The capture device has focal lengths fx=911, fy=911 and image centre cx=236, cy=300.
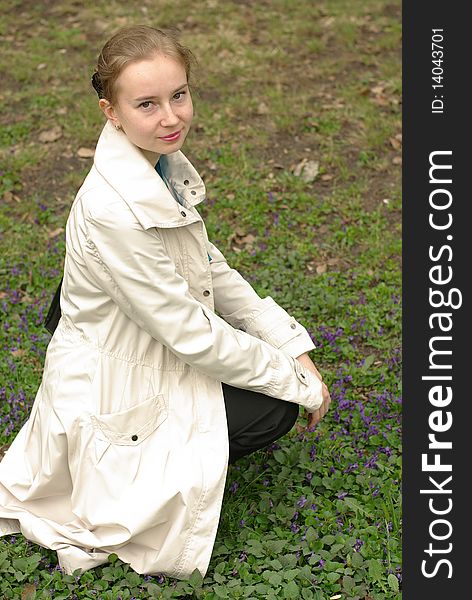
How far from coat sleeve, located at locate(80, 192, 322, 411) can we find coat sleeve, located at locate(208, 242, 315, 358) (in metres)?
0.29

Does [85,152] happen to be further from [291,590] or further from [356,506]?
[291,590]

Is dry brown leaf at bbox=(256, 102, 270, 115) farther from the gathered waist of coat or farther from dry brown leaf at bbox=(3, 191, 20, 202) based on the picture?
the gathered waist of coat

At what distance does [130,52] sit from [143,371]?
104 centimetres

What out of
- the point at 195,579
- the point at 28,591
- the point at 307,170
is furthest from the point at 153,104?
the point at 307,170

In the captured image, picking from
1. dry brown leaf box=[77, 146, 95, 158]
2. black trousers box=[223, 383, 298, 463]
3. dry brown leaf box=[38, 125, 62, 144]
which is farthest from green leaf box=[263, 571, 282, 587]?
dry brown leaf box=[38, 125, 62, 144]

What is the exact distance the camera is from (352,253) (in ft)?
16.7

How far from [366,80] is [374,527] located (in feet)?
13.5

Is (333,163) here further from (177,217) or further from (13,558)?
(13,558)

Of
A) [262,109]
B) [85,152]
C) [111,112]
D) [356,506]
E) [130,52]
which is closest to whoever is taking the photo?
[130,52]

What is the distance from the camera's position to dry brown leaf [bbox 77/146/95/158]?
5.96 metres

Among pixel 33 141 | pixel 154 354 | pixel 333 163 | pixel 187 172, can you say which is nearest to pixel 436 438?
pixel 154 354

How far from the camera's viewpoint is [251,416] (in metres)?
3.16

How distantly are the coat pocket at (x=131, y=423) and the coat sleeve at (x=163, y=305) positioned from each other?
0.72ft

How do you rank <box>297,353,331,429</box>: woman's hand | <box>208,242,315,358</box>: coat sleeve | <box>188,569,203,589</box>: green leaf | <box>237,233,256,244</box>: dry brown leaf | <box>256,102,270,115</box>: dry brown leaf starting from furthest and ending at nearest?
<box>256,102,270,115</box>: dry brown leaf
<box>237,233,256,244</box>: dry brown leaf
<box>208,242,315,358</box>: coat sleeve
<box>297,353,331,429</box>: woman's hand
<box>188,569,203,589</box>: green leaf
